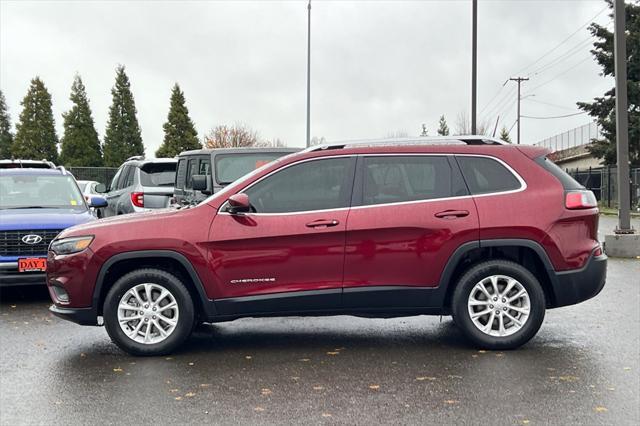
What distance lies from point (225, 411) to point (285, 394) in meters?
0.54

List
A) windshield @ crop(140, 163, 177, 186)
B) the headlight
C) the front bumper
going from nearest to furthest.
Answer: the headlight < the front bumper < windshield @ crop(140, 163, 177, 186)

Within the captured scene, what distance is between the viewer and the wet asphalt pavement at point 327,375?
15.5ft

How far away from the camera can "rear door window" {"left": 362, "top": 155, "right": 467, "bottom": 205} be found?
21.3ft

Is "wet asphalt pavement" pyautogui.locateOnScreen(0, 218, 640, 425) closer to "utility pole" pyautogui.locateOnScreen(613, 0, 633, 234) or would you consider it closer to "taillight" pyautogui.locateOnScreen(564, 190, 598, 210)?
"taillight" pyautogui.locateOnScreen(564, 190, 598, 210)

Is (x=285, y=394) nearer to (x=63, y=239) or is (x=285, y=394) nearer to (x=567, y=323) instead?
(x=63, y=239)

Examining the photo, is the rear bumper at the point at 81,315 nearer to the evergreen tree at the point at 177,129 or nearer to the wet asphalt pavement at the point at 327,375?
the wet asphalt pavement at the point at 327,375

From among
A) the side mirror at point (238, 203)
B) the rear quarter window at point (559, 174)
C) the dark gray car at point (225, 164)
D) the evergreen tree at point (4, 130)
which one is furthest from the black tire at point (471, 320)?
the evergreen tree at point (4, 130)

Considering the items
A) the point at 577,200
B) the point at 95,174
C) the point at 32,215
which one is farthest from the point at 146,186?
the point at 95,174

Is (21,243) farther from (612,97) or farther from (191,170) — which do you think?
(612,97)

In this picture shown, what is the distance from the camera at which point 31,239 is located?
9.06m

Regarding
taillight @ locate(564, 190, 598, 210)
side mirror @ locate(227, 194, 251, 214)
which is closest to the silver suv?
side mirror @ locate(227, 194, 251, 214)

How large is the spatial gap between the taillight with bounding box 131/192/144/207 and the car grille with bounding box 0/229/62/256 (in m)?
4.89

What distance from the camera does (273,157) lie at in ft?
37.8

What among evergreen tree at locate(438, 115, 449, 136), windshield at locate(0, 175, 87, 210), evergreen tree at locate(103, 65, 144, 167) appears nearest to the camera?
windshield at locate(0, 175, 87, 210)
